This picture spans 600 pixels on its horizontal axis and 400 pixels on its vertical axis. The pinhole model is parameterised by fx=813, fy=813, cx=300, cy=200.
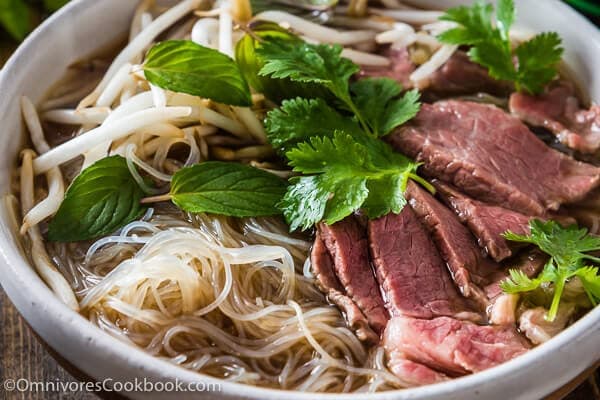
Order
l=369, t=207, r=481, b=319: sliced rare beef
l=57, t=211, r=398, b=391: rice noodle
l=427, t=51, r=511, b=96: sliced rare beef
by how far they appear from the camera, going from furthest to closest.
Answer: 1. l=427, t=51, r=511, b=96: sliced rare beef
2. l=369, t=207, r=481, b=319: sliced rare beef
3. l=57, t=211, r=398, b=391: rice noodle

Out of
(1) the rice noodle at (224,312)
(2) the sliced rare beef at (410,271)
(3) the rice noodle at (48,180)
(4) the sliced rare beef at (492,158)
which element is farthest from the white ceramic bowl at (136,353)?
(4) the sliced rare beef at (492,158)

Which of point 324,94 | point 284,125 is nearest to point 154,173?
point 284,125

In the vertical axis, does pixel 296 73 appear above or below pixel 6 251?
above

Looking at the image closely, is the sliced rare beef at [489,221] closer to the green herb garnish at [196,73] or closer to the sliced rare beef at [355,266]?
the sliced rare beef at [355,266]

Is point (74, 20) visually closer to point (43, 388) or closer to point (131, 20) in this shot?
point (131, 20)

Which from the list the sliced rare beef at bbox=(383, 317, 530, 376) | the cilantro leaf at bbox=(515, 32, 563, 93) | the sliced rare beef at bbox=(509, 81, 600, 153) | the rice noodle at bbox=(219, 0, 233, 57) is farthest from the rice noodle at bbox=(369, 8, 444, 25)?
the sliced rare beef at bbox=(383, 317, 530, 376)

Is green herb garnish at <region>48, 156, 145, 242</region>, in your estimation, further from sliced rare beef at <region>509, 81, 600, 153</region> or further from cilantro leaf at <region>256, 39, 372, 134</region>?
sliced rare beef at <region>509, 81, 600, 153</region>
